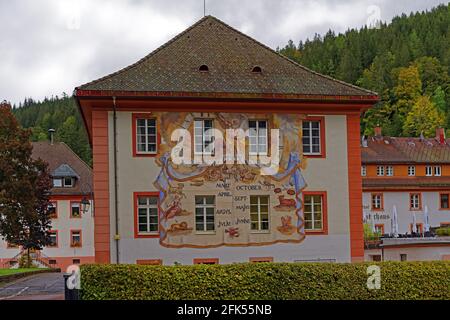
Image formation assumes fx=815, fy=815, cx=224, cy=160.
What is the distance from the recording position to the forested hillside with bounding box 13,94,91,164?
11386 cm

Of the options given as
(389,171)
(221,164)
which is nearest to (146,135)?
(221,164)

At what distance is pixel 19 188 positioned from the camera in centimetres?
5319

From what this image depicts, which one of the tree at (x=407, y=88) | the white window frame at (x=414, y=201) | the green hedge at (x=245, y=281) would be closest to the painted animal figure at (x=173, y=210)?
the green hedge at (x=245, y=281)

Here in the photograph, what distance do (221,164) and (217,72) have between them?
3.73 metres

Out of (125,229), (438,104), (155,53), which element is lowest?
(125,229)

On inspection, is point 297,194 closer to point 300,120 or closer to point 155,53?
point 300,120

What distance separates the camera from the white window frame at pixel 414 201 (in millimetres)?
70250

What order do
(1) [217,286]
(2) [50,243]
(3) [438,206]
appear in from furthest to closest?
(3) [438,206]
(2) [50,243]
(1) [217,286]

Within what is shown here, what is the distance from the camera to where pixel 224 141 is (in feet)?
96.1

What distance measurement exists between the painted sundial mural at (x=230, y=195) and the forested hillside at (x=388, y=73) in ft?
272

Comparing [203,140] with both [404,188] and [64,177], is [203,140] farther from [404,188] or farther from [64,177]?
[404,188]
